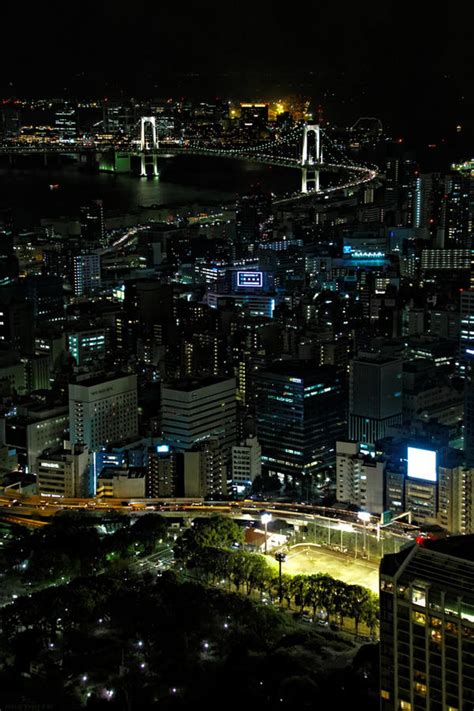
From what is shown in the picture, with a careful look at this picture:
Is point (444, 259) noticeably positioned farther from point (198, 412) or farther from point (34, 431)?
point (34, 431)

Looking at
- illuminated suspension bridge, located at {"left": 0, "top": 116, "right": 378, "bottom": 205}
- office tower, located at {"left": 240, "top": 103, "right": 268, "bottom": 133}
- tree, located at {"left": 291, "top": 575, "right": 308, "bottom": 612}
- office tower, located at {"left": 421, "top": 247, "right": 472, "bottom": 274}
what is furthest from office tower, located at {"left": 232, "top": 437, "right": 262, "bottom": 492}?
office tower, located at {"left": 240, "top": 103, "right": 268, "bottom": 133}

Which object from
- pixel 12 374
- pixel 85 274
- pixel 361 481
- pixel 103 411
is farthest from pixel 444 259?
pixel 361 481

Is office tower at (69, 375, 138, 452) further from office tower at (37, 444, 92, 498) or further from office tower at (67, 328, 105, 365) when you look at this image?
office tower at (67, 328, 105, 365)

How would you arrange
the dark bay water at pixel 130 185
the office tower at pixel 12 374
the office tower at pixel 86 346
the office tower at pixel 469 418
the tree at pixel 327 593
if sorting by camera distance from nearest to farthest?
the tree at pixel 327 593, the office tower at pixel 469 418, the office tower at pixel 12 374, the office tower at pixel 86 346, the dark bay water at pixel 130 185

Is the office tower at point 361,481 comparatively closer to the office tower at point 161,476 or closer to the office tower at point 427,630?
the office tower at point 161,476

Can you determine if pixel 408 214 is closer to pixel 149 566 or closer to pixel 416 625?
pixel 149 566

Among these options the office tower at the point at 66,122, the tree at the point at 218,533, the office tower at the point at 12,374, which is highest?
the office tower at the point at 66,122

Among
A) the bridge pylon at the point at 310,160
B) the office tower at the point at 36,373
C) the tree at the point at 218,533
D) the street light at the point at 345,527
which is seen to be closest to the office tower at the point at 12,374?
the office tower at the point at 36,373
